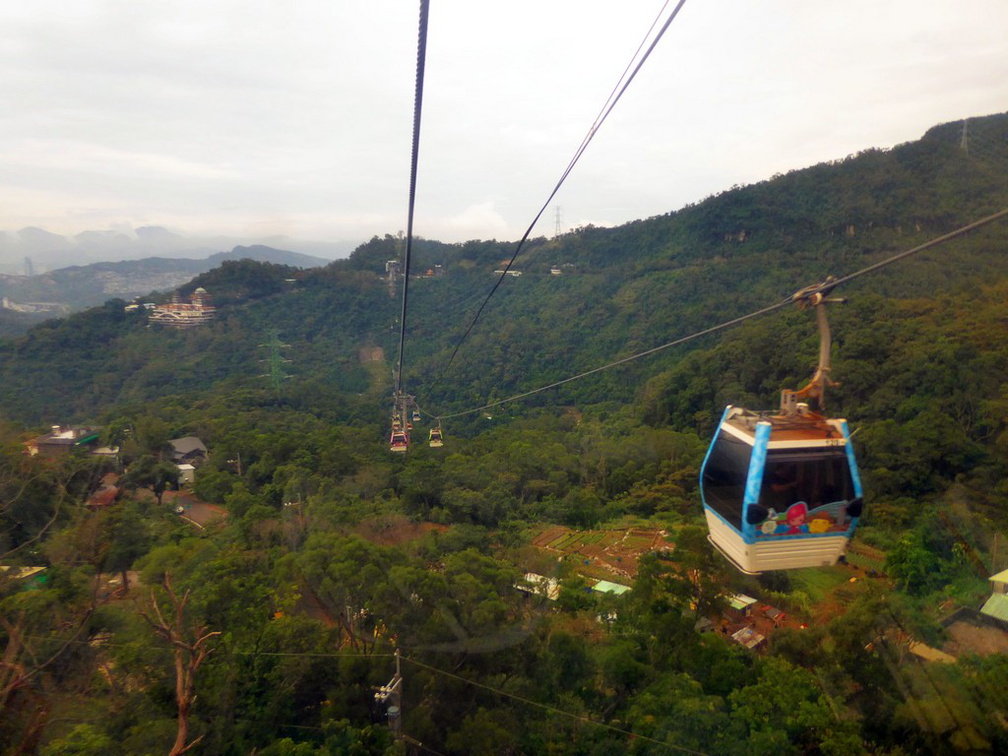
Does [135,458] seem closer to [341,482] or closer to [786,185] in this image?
[341,482]

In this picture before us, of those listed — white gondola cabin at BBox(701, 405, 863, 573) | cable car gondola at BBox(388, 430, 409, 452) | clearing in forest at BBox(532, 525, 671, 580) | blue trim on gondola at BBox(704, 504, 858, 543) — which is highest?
white gondola cabin at BBox(701, 405, 863, 573)

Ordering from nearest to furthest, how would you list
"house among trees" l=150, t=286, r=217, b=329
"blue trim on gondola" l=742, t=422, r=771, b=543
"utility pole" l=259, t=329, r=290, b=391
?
"blue trim on gondola" l=742, t=422, r=771, b=543 → "utility pole" l=259, t=329, r=290, b=391 → "house among trees" l=150, t=286, r=217, b=329

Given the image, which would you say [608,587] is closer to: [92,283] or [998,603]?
[998,603]

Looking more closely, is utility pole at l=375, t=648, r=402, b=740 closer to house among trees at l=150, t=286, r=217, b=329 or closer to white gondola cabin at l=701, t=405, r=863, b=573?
white gondola cabin at l=701, t=405, r=863, b=573

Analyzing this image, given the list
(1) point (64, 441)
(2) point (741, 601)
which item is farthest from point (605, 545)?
(1) point (64, 441)

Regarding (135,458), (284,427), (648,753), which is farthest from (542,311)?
(648,753)

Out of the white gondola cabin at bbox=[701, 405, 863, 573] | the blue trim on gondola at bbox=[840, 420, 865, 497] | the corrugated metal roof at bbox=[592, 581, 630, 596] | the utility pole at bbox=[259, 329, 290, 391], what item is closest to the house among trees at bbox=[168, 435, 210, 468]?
the utility pole at bbox=[259, 329, 290, 391]
